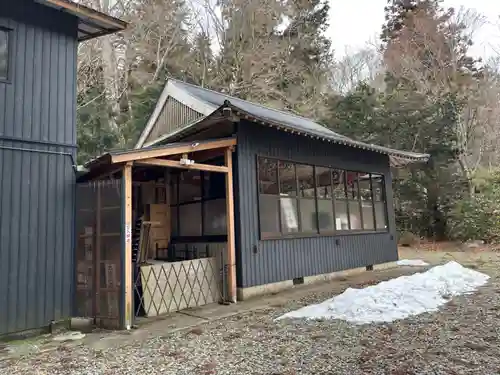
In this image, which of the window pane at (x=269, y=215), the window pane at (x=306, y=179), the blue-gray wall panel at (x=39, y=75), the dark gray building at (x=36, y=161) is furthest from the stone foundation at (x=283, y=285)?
the blue-gray wall panel at (x=39, y=75)

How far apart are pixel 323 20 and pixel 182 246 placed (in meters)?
19.8

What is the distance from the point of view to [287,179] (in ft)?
26.0

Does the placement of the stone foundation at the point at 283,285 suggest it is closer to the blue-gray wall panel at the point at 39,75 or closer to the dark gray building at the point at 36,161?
the dark gray building at the point at 36,161

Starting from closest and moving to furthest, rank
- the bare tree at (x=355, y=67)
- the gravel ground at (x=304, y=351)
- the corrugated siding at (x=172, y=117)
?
the gravel ground at (x=304, y=351) → the corrugated siding at (x=172, y=117) → the bare tree at (x=355, y=67)

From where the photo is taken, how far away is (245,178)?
23.1 feet

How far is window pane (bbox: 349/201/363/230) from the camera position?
9.53m

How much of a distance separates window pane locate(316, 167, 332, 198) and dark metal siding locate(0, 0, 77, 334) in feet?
16.2

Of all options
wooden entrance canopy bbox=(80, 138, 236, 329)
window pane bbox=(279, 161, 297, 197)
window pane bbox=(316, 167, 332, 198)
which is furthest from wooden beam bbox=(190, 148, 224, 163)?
window pane bbox=(316, 167, 332, 198)

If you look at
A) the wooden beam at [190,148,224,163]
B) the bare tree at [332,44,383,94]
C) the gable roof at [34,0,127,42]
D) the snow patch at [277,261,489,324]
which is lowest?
the snow patch at [277,261,489,324]

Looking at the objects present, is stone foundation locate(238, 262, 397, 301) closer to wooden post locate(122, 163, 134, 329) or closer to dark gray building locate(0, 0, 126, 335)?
wooden post locate(122, 163, 134, 329)

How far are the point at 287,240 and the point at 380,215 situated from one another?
3.97 m

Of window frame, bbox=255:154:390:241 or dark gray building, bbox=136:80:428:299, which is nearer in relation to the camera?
dark gray building, bbox=136:80:428:299

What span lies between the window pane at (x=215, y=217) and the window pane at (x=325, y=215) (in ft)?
7.55

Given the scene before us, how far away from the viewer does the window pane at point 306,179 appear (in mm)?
8188
